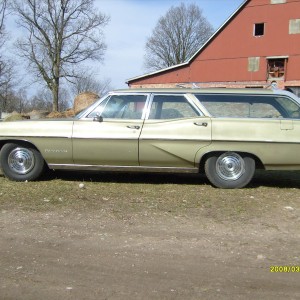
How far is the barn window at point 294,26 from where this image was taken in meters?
33.6

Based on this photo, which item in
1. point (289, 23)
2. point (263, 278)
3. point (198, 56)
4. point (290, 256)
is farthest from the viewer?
point (198, 56)

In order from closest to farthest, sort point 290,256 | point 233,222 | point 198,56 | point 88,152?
point 290,256, point 233,222, point 88,152, point 198,56

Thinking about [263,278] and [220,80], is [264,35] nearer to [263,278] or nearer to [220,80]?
[220,80]

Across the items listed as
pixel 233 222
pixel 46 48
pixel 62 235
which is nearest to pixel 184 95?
pixel 233 222

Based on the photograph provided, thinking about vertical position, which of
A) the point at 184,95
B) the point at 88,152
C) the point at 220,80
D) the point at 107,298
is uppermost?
the point at 220,80

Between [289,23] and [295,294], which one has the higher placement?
[289,23]

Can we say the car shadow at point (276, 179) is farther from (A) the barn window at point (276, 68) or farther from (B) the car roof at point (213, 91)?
(A) the barn window at point (276, 68)

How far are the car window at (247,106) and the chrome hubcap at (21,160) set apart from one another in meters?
2.81

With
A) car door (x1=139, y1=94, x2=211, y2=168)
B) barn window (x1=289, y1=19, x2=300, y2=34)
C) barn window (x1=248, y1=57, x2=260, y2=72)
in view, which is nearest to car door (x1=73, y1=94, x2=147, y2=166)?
car door (x1=139, y1=94, x2=211, y2=168)

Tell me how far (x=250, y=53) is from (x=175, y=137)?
100ft

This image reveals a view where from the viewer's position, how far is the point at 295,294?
3.29 meters

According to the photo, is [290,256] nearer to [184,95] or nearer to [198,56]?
[184,95]

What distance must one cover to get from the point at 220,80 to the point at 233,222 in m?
31.9

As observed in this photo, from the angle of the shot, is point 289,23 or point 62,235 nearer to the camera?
point 62,235
